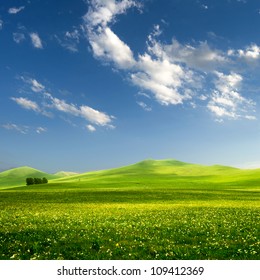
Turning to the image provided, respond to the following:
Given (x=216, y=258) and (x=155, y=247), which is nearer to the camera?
(x=216, y=258)

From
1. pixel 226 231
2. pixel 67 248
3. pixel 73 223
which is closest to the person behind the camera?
pixel 67 248

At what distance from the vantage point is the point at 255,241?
17344mm

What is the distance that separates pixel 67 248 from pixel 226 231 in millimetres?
9862
